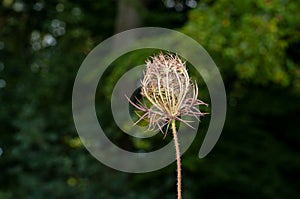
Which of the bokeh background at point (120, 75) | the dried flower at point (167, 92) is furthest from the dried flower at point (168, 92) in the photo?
the bokeh background at point (120, 75)

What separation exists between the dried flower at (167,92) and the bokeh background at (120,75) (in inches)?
131

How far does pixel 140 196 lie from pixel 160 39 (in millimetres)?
→ 1384

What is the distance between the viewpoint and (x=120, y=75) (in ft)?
16.2

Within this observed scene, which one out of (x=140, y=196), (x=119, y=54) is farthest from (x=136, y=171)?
(x=119, y=54)

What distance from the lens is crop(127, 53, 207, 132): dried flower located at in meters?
1.15

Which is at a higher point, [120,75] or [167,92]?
[167,92]

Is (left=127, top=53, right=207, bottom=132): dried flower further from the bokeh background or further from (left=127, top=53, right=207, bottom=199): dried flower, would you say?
the bokeh background

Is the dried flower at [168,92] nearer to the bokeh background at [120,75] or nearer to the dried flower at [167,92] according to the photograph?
the dried flower at [167,92]

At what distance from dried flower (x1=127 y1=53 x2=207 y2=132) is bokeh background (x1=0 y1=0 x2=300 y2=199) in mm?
3321

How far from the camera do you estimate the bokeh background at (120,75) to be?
4.73 metres

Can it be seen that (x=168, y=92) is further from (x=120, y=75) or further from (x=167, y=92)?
(x=120, y=75)

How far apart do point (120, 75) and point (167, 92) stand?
12.4ft

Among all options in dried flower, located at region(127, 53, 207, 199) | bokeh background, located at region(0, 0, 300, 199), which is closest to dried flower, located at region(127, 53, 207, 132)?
dried flower, located at region(127, 53, 207, 199)

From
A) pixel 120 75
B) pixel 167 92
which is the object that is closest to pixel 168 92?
pixel 167 92
